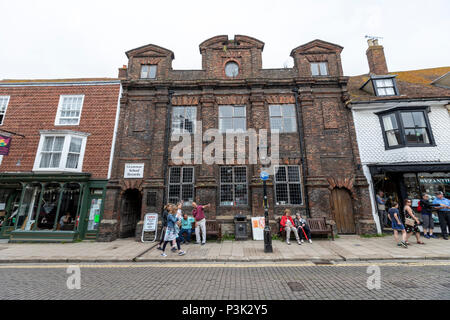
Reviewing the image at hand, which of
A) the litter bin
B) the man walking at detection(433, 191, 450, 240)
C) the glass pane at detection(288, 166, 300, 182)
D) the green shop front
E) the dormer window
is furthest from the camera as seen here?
the dormer window

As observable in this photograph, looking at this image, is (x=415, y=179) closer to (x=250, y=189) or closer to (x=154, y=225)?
(x=250, y=189)

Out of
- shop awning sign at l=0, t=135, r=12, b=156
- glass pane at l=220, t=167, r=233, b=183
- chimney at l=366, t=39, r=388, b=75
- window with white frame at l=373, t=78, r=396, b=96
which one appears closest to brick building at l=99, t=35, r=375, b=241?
glass pane at l=220, t=167, r=233, b=183

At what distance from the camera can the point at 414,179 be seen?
1053cm

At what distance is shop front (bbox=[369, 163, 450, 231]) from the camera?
33.1 ft

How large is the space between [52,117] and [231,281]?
Answer: 47.1 feet

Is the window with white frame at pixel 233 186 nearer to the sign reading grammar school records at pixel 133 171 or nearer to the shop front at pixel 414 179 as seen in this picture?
the sign reading grammar school records at pixel 133 171

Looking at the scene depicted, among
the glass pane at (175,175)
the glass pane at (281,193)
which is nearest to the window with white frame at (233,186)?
the glass pane at (281,193)

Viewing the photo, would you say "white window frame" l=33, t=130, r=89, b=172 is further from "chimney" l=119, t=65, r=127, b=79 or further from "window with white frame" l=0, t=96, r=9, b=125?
"chimney" l=119, t=65, r=127, b=79

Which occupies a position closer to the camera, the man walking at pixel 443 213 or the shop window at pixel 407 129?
the man walking at pixel 443 213

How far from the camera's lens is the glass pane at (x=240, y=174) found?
11.0 metres

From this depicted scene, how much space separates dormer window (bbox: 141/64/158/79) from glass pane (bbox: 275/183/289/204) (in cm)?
1095

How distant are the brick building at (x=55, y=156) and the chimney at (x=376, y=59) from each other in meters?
19.1

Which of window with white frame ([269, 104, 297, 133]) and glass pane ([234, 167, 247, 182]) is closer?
glass pane ([234, 167, 247, 182])
